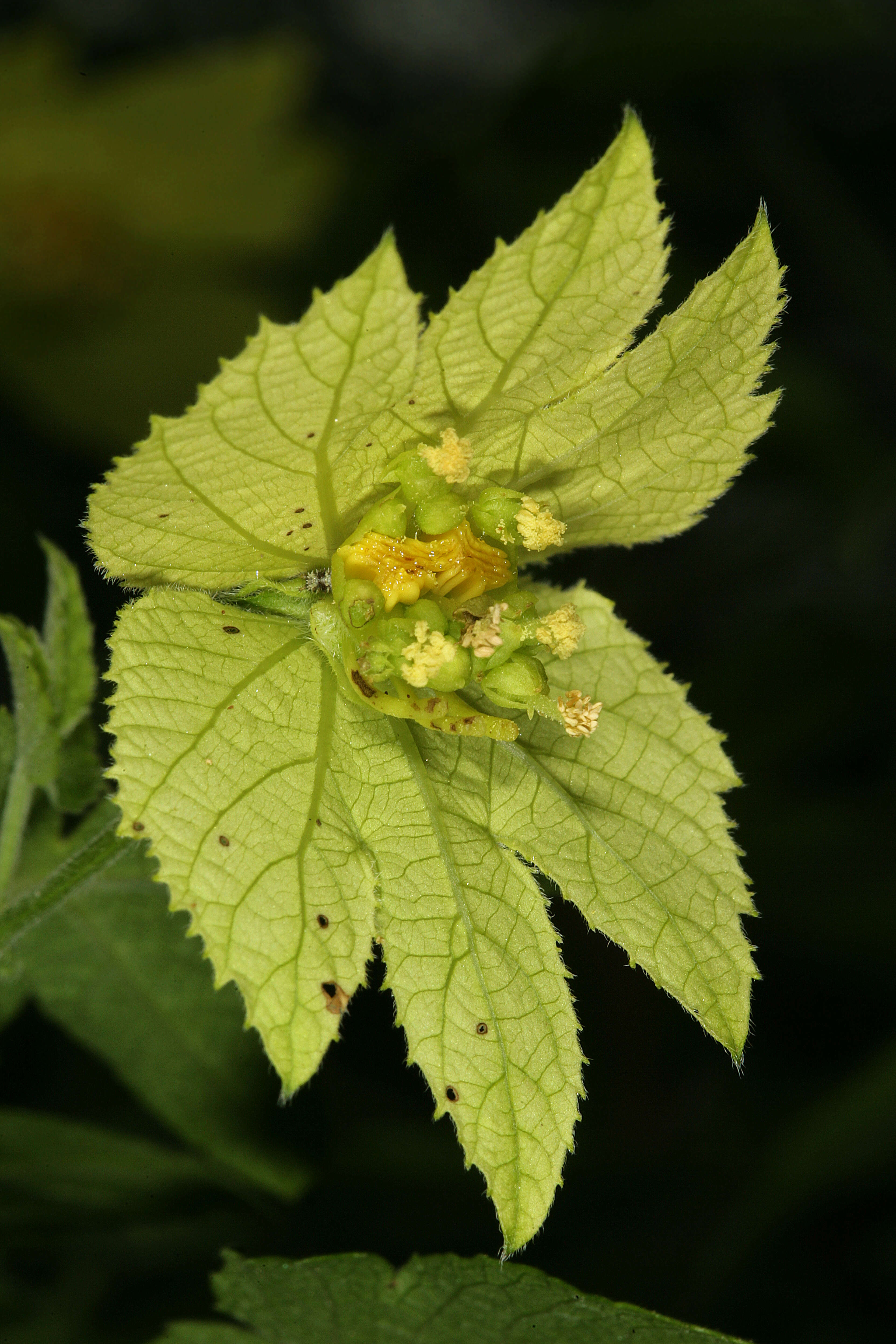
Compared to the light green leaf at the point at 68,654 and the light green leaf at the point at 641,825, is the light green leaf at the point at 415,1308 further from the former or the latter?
the light green leaf at the point at 68,654

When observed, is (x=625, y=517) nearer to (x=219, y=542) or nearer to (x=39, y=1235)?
(x=219, y=542)

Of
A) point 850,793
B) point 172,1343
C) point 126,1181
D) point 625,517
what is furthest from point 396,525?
point 850,793

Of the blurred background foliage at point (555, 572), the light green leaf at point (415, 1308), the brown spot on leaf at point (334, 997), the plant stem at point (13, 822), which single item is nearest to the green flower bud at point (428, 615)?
the brown spot on leaf at point (334, 997)

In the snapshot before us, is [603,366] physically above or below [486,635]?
above

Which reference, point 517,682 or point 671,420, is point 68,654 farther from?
point 671,420

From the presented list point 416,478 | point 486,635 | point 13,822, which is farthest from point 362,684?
point 13,822

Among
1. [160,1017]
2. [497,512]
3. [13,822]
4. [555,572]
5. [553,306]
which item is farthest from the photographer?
[555,572]
